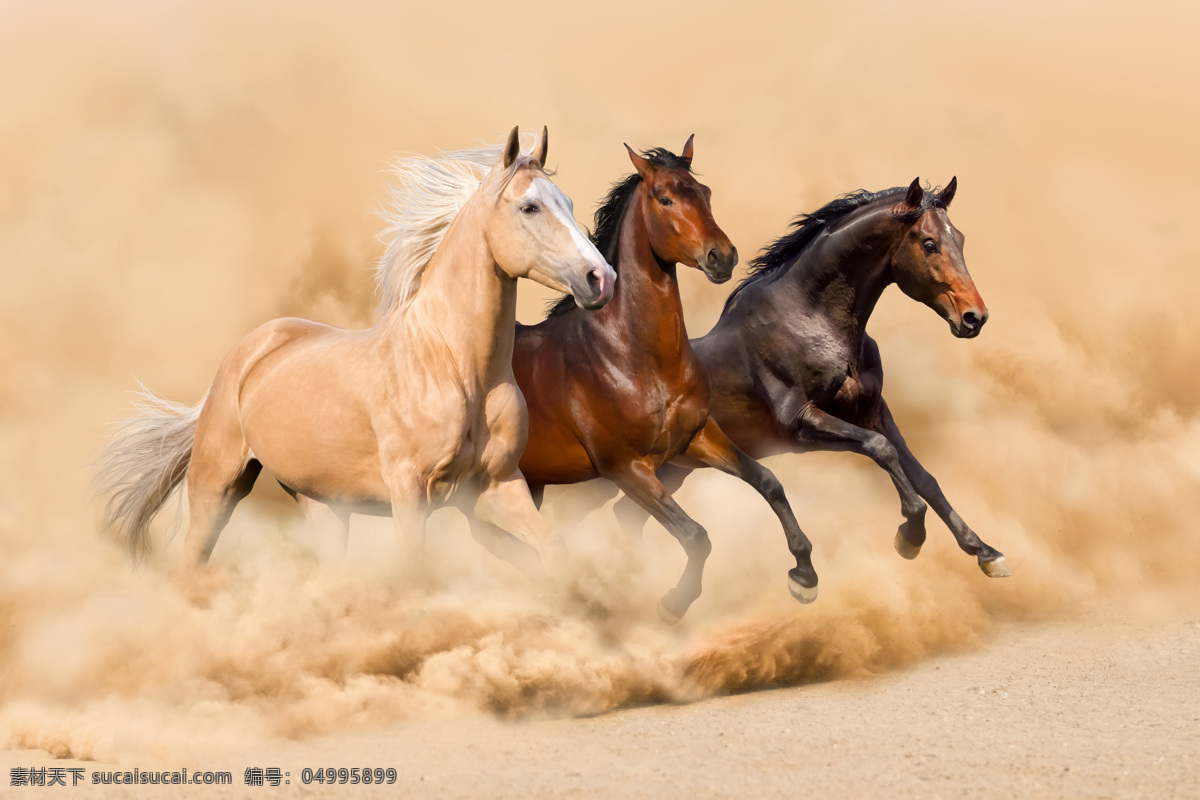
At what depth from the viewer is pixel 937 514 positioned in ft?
26.8

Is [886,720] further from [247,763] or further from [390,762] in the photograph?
[247,763]

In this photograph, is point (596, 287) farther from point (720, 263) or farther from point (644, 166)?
point (644, 166)

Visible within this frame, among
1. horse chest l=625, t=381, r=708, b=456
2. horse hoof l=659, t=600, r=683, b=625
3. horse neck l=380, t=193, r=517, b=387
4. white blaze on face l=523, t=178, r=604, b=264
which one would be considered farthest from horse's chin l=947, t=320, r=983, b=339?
horse neck l=380, t=193, r=517, b=387

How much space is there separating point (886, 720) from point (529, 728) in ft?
5.38

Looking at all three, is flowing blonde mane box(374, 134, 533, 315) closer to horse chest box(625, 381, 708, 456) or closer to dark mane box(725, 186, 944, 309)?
horse chest box(625, 381, 708, 456)

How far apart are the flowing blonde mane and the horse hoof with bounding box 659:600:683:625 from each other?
207cm

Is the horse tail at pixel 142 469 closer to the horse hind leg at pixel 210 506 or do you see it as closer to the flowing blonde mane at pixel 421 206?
the horse hind leg at pixel 210 506

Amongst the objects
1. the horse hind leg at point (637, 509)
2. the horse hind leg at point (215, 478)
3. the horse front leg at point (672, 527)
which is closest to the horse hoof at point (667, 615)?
the horse front leg at point (672, 527)

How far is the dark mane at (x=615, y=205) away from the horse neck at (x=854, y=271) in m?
1.21

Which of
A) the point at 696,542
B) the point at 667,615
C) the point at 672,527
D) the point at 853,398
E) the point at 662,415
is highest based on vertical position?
the point at 853,398

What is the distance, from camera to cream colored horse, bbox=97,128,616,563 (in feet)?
21.1

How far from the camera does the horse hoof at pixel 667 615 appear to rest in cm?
750

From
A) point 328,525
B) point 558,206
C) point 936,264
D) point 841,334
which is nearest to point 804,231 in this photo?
point 841,334

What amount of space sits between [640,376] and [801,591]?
147 cm
